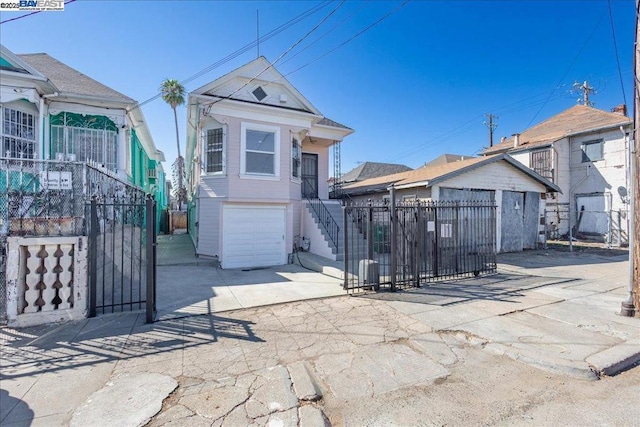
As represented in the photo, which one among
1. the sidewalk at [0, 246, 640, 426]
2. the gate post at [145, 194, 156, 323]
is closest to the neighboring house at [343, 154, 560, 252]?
the sidewalk at [0, 246, 640, 426]

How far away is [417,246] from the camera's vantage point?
7320 millimetres

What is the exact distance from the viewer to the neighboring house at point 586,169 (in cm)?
1681

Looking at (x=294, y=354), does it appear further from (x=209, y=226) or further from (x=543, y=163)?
(x=543, y=163)

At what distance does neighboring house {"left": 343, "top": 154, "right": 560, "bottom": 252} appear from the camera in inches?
460

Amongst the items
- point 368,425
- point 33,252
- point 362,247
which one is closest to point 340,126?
point 362,247

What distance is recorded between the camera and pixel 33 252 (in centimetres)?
474

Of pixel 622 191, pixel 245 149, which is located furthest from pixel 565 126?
pixel 245 149

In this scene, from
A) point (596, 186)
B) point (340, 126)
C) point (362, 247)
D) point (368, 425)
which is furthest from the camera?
point (596, 186)

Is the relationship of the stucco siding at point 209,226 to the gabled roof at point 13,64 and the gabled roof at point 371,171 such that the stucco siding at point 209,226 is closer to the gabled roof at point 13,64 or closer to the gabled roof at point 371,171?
the gabled roof at point 13,64

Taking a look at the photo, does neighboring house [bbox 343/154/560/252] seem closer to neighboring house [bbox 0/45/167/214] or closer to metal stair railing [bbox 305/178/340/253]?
metal stair railing [bbox 305/178/340/253]

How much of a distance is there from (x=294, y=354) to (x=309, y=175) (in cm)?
1073

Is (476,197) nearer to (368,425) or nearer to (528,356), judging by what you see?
(528,356)

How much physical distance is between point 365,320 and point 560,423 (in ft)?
9.31

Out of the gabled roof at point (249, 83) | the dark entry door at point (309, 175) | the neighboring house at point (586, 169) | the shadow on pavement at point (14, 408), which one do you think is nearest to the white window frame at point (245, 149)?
the gabled roof at point (249, 83)
